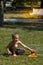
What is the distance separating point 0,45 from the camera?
9.25 metres

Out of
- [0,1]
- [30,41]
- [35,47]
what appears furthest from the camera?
[0,1]

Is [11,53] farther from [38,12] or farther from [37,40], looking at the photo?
[38,12]

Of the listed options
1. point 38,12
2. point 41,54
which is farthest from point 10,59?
point 38,12

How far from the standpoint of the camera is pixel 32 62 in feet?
22.6

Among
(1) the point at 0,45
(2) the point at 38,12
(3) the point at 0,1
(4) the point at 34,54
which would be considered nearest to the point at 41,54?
(4) the point at 34,54

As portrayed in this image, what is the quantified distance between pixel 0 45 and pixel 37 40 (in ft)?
5.99

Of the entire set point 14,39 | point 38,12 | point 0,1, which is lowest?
point 38,12

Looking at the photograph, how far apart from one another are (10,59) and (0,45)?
7.07ft

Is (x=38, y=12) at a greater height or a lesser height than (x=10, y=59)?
lesser

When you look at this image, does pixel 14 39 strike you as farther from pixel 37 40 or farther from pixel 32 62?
pixel 37 40

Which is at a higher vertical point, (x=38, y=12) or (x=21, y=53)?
(x=21, y=53)

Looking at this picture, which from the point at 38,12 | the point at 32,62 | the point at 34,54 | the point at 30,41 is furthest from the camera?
the point at 38,12

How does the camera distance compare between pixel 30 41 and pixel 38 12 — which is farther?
pixel 38 12

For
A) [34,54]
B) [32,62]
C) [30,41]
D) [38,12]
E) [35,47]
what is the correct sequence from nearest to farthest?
[32,62] → [34,54] → [35,47] → [30,41] → [38,12]
